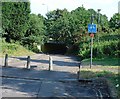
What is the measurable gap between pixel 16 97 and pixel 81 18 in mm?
53205

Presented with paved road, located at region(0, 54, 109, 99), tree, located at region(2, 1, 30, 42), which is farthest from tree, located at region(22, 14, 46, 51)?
paved road, located at region(0, 54, 109, 99)

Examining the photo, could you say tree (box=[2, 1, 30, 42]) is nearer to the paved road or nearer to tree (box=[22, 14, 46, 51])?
tree (box=[22, 14, 46, 51])

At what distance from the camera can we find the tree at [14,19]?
4991 centimetres

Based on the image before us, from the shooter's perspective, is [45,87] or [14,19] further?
[14,19]

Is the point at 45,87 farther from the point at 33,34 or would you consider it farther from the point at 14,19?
the point at 33,34

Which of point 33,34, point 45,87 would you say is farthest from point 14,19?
point 45,87

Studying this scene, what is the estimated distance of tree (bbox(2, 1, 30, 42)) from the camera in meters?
49.9

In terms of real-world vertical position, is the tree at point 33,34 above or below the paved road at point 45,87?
above

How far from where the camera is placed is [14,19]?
5128cm

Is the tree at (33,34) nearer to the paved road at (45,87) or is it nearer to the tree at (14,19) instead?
the tree at (14,19)

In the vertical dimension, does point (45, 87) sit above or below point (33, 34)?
below

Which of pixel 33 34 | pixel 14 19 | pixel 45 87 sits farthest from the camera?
pixel 33 34

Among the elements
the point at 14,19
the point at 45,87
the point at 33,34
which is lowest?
the point at 45,87

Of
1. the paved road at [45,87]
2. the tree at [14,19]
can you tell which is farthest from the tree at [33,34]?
the paved road at [45,87]
